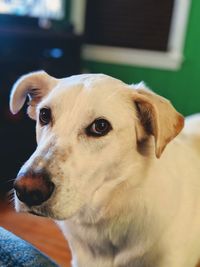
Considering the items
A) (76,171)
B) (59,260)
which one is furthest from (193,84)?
(76,171)

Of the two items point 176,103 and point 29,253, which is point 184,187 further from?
point 176,103

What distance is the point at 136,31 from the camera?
3145mm

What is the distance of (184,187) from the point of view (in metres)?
1.15

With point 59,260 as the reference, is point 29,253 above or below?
above

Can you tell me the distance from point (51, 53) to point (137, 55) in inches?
28.3

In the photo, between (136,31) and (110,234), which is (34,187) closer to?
(110,234)

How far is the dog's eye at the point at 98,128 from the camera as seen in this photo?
95 cm

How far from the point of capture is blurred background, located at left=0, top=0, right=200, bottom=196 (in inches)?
101

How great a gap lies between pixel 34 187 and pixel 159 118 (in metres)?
0.36

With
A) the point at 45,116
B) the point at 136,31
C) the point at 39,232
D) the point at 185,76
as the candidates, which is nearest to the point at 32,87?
the point at 45,116

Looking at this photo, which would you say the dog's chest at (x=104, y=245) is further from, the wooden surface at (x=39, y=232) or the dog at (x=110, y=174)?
the wooden surface at (x=39, y=232)

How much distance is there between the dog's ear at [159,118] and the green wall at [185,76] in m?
2.00

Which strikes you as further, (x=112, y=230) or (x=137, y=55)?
(x=137, y=55)

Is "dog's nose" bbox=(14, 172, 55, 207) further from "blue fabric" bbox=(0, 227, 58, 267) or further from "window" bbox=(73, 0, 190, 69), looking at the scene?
"window" bbox=(73, 0, 190, 69)
